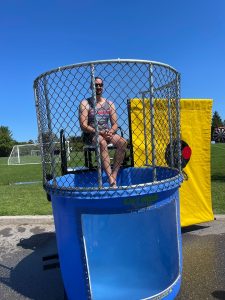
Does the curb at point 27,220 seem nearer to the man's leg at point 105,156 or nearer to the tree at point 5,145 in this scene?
the man's leg at point 105,156

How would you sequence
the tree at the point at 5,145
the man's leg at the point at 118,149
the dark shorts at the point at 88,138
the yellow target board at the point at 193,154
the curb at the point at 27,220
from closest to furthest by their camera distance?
the dark shorts at the point at 88,138 → the man's leg at the point at 118,149 → the yellow target board at the point at 193,154 → the curb at the point at 27,220 → the tree at the point at 5,145

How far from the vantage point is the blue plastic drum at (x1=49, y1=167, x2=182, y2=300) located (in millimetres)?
2840

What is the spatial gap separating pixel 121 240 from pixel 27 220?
384 centimetres

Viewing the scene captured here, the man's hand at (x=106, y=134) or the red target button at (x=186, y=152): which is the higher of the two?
the man's hand at (x=106, y=134)

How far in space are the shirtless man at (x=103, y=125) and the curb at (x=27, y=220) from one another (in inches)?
122

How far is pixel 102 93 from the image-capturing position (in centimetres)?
340

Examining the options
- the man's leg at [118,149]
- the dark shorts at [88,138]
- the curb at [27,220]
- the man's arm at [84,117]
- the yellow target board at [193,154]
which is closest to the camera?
the man's arm at [84,117]

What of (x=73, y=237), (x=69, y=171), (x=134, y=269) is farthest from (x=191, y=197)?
(x=73, y=237)

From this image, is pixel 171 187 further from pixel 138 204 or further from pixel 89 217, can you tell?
pixel 89 217

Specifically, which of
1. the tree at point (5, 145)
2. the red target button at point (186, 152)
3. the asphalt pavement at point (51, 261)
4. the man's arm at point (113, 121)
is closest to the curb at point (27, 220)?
the asphalt pavement at point (51, 261)

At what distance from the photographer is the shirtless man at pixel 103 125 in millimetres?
3314

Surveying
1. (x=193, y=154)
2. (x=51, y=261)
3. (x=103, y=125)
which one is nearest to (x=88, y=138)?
(x=103, y=125)

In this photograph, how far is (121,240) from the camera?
9.93 feet

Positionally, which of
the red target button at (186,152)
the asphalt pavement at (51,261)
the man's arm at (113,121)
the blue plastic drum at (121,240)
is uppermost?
the man's arm at (113,121)
